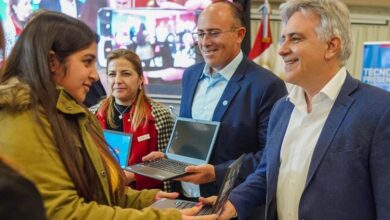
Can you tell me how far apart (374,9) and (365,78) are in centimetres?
143

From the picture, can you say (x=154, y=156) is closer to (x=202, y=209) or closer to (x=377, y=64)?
(x=202, y=209)

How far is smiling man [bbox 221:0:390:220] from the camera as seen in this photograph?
108 cm

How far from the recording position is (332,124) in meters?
1.15

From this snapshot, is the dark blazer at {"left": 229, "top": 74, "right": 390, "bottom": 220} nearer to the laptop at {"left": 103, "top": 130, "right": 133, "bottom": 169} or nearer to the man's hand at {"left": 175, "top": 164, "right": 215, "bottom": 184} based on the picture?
the man's hand at {"left": 175, "top": 164, "right": 215, "bottom": 184}

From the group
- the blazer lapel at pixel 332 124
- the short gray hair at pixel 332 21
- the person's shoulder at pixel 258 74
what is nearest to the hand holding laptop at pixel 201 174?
the person's shoulder at pixel 258 74

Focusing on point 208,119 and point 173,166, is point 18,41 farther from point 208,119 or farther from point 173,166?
point 208,119

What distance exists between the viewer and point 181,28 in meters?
3.45

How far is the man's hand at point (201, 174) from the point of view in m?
1.67

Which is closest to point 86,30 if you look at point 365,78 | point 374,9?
point 365,78

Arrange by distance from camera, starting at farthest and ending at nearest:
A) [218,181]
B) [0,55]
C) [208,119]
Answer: [208,119] < [218,181] < [0,55]

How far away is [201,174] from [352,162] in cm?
75

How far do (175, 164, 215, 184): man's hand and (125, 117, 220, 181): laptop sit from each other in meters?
0.05

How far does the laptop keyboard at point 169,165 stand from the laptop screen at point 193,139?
69 millimetres

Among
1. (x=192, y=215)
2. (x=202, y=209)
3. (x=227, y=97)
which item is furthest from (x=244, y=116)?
(x=192, y=215)
